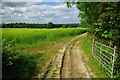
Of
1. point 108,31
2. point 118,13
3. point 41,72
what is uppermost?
point 118,13

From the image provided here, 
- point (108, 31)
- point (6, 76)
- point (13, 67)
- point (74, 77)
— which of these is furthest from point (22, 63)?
point (108, 31)

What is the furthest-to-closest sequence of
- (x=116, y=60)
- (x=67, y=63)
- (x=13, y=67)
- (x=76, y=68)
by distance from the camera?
(x=67, y=63) < (x=76, y=68) < (x=13, y=67) < (x=116, y=60)

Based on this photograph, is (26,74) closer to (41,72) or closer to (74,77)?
(41,72)

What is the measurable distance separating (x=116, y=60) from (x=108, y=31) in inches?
72.0

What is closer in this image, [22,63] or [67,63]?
[22,63]

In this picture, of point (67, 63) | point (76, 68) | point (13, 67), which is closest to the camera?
point (13, 67)

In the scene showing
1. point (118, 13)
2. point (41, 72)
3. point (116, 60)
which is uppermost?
point (118, 13)

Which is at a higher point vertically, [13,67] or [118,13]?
[118,13]

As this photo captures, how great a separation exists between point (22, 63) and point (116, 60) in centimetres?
533

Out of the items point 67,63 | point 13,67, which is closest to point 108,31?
point 67,63

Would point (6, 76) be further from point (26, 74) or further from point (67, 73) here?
point (67, 73)

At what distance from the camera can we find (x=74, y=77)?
11.4 m

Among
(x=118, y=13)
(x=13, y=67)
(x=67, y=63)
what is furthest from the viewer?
(x=67, y=63)

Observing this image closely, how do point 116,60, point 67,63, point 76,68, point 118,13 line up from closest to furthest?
1. point 116,60
2. point 118,13
3. point 76,68
4. point 67,63
